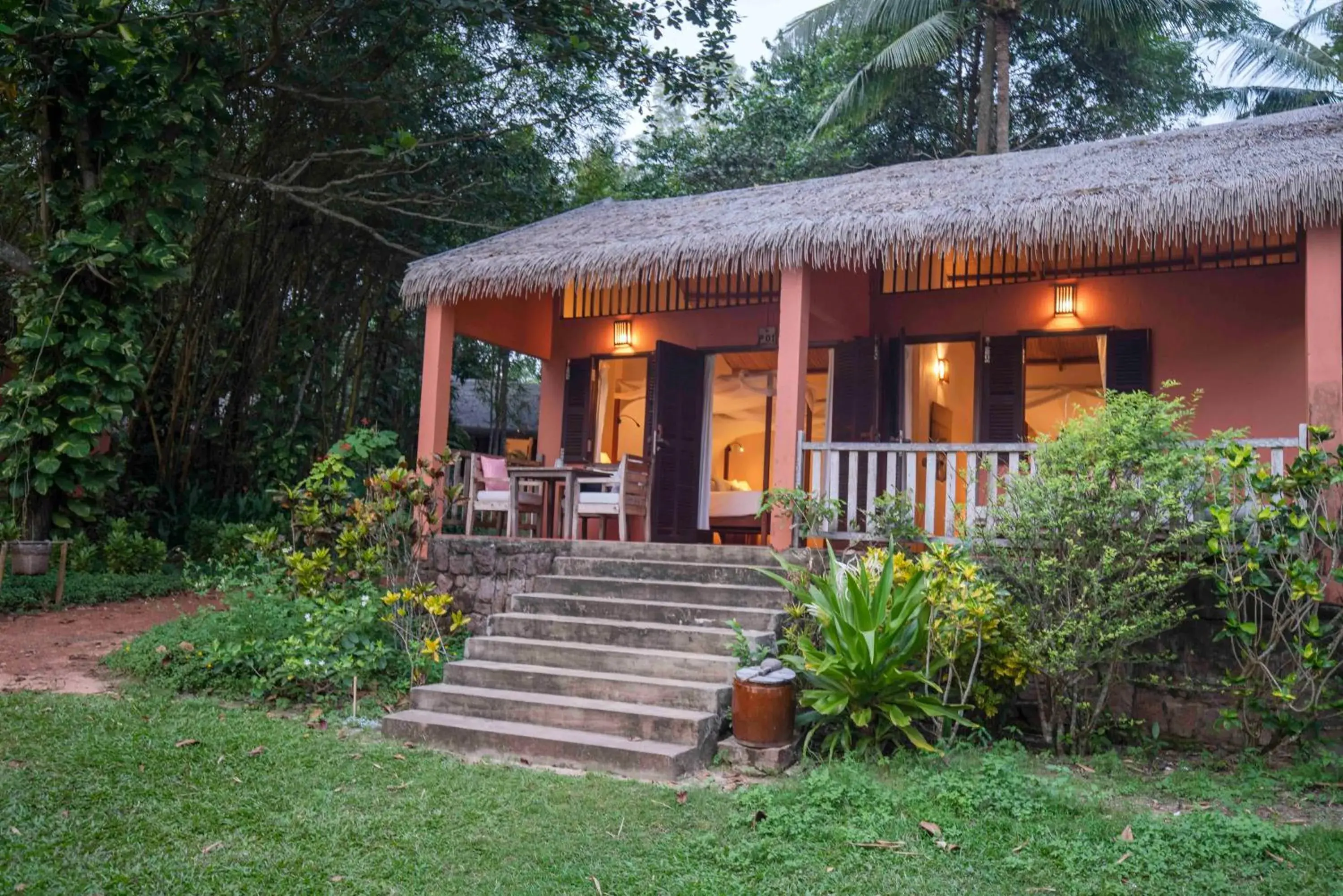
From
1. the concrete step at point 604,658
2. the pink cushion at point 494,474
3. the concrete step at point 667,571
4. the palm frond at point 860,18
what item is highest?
the palm frond at point 860,18

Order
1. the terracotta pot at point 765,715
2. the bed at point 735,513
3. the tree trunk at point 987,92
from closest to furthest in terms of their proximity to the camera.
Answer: the terracotta pot at point 765,715
the bed at point 735,513
the tree trunk at point 987,92

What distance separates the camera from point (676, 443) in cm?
923

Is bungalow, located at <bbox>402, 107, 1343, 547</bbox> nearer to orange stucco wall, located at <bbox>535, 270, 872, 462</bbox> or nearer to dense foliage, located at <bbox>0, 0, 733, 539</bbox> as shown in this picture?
orange stucco wall, located at <bbox>535, 270, 872, 462</bbox>

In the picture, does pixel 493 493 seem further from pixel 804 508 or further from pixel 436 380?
pixel 804 508

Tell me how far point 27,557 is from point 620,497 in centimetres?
484

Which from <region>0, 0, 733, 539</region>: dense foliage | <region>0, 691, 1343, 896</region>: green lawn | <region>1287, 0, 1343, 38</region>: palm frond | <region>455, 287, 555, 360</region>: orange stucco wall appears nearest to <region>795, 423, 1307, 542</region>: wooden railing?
<region>0, 691, 1343, 896</region>: green lawn

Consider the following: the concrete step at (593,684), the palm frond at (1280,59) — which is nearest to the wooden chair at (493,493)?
the concrete step at (593,684)

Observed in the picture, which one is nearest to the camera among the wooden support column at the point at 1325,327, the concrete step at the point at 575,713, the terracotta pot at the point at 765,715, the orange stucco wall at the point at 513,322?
the terracotta pot at the point at 765,715

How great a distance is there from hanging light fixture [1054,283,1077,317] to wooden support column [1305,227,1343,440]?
8.29ft

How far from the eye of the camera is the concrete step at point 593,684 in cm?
527

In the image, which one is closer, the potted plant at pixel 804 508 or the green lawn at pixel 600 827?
the green lawn at pixel 600 827

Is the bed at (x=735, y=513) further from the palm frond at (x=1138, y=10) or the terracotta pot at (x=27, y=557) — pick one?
the palm frond at (x=1138, y=10)

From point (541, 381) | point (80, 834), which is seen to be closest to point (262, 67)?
point (541, 381)

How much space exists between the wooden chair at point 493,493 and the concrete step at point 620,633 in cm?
166
